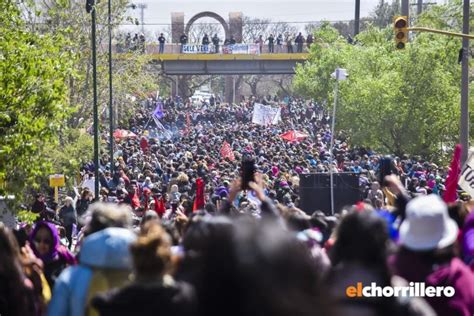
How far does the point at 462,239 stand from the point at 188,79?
125 m

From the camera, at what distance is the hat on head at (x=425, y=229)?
20.1ft

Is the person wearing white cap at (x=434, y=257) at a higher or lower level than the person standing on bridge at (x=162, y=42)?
lower

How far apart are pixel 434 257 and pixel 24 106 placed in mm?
15259

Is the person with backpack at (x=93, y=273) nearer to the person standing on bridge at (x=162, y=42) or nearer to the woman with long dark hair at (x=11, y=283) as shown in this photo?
the woman with long dark hair at (x=11, y=283)

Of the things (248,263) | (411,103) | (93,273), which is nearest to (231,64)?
(411,103)

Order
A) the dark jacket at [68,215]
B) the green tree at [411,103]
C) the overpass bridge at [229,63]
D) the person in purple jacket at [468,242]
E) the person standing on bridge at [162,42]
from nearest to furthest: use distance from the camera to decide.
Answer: the person in purple jacket at [468,242], the dark jacket at [68,215], the green tree at [411,103], the person standing on bridge at [162,42], the overpass bridge at [229,63]

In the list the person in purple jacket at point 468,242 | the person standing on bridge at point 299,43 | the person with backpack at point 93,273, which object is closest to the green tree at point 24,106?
the person in purple jacket at point 468,242

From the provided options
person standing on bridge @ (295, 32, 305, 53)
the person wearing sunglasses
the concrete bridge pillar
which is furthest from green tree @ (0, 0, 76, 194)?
the concrete bridge pillar

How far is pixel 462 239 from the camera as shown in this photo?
7.59 m

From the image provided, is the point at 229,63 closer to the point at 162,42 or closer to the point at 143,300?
the point at 162,42

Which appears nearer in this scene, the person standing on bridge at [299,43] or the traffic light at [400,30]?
the traffic light at [400,30]

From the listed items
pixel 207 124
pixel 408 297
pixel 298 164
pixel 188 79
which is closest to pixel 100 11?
pixel 298 164

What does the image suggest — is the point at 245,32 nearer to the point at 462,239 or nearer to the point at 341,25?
the point at 341,25

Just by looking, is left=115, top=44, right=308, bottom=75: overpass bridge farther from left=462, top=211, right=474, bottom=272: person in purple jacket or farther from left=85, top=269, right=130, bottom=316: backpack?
left=85, top=269, right=130, bottom=316: backpack
